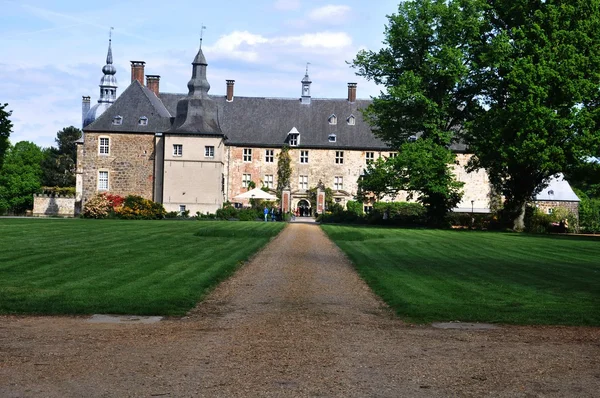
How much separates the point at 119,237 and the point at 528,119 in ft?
64.6

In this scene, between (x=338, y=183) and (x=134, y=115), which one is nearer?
(x=134, y=115)

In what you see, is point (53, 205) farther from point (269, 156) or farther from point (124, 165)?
point (269, 156)

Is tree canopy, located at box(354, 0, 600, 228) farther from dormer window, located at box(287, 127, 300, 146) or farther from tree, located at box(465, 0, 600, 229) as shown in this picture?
dormer window, located at box(287, 127, 300, 146)

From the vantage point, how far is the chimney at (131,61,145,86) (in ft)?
208

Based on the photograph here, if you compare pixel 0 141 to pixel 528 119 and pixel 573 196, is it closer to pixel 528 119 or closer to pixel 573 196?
pixel 528 119

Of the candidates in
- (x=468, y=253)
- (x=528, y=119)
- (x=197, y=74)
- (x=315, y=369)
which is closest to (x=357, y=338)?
(x=315, y=369)

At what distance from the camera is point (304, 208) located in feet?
214

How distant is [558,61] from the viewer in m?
37.0

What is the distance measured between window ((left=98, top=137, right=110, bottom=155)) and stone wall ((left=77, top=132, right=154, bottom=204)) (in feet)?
0.55

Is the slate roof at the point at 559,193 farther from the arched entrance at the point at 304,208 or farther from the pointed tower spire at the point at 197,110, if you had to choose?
the pointed tower spire at the point at 197,110

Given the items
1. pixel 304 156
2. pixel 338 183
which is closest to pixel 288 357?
pixel 304 156

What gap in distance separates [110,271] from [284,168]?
4937 cm

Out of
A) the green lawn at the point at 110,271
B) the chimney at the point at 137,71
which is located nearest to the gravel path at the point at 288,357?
the green lawn at the point at 110,271

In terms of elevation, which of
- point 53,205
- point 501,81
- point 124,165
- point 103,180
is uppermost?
point 501,81
